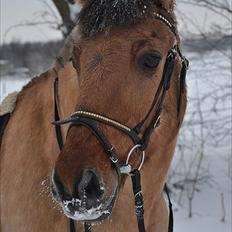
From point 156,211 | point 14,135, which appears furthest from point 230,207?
point 14,135

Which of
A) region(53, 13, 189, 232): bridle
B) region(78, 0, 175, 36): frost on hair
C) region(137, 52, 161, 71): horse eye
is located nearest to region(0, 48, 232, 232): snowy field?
region(53, 13, 189, 232): bridle

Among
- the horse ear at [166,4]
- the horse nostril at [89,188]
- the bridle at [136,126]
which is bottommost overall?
the horse nostril at [89,188]

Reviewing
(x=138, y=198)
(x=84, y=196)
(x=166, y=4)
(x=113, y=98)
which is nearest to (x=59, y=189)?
(x=84, y=196)

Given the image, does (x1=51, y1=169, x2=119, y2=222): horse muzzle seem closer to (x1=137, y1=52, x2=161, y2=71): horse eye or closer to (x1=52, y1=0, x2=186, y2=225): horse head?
(x1=52, y1=0, x2=186, y2=225): horse head

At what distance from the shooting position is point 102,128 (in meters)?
2.11

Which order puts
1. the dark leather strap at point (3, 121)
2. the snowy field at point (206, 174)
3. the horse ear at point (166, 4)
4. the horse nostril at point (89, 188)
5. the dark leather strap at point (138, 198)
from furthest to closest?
the snowy field at point (206, 174)
the dark leather strap at point (3, 121)
the horse ear at point (166, 4)
the dark leather strap at point (138, 198)
the horse nostril at point (89, 188)

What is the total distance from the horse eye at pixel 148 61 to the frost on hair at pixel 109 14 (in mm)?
177

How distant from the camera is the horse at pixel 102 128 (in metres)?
2.05

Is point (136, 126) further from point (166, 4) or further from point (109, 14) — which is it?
point (166, 4)

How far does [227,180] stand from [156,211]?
4.15 metres

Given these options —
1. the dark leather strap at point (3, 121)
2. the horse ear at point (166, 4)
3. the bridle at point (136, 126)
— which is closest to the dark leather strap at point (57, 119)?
the bridle at point (136, 126)

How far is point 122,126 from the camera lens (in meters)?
2.17

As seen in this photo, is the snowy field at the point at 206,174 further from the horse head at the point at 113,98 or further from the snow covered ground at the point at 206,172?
the horse head at the point at 113,98

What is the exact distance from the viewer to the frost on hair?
228 centimetres
